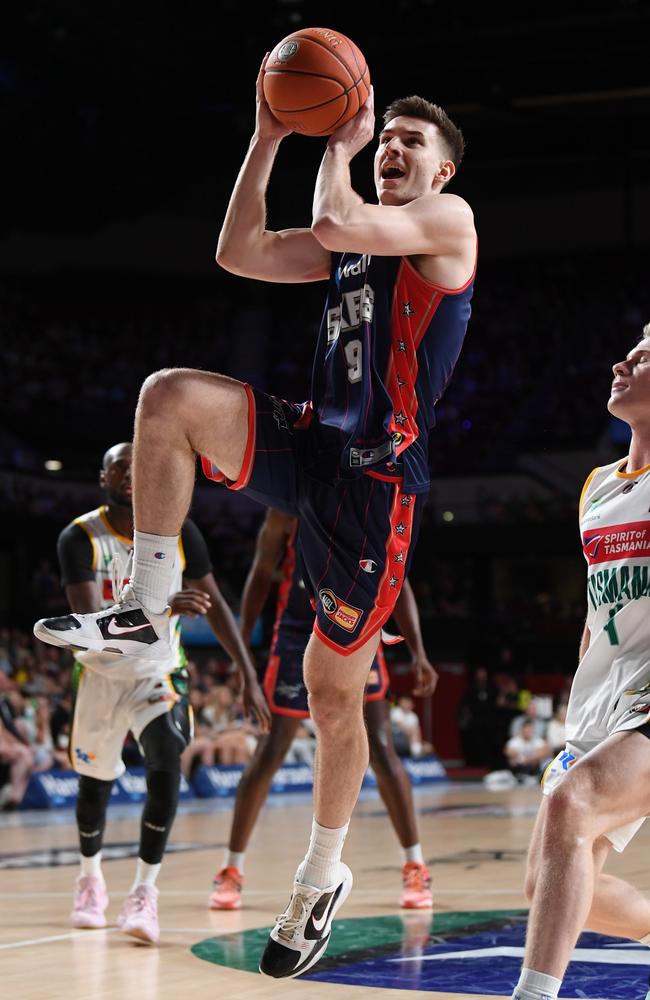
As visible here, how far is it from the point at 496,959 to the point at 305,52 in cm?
345

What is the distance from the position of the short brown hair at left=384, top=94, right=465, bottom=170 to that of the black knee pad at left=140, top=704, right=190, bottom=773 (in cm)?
296

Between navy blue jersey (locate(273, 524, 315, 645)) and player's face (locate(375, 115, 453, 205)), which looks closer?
player's face (locate(375, 115, 453, 205))

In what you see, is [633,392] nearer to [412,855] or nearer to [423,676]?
[423,676]

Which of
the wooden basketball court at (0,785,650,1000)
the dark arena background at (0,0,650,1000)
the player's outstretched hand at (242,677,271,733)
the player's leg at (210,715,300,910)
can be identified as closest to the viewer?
the wooden basketball court at (0,785,650,1000)

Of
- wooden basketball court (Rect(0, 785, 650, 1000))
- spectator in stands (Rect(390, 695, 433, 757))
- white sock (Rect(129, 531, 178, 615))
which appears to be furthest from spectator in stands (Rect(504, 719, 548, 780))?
white sock (Rect(129, 531, 178, 615))

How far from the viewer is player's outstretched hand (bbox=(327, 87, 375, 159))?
12.3 ft

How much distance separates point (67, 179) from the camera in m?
23.4

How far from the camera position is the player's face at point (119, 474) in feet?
20.1

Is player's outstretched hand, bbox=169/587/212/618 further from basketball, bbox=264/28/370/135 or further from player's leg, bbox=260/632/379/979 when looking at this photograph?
basketball, bbox=264/28/370/135

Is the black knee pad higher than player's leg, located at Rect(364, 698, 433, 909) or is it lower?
higher

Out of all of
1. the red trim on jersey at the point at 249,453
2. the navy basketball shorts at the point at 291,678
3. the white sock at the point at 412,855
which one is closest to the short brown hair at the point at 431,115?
the red trim on jersey at the point at 249,453

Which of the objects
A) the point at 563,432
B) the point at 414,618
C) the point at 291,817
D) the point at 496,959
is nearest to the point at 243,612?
the point at 414,618

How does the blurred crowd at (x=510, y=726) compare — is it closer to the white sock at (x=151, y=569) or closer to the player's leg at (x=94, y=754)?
the player's leg at (x=94, y=754)

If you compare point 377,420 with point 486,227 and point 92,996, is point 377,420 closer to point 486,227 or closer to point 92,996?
point 92,996
